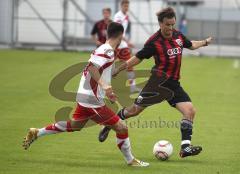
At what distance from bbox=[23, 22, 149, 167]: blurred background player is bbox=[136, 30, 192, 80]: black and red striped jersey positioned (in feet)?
3.46

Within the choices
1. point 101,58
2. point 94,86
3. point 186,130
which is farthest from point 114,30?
point 186,130

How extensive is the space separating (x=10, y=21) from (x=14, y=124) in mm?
24107

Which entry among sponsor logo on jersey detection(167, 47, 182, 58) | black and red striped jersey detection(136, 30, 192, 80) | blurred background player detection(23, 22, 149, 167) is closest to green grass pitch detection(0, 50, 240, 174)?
blurred background player detection(23, 22, 149, 167)

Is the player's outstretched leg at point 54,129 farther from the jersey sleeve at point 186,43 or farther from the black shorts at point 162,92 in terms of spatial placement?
the jersey sleeve at point 186,43

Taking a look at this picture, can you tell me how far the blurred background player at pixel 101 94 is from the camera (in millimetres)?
9055

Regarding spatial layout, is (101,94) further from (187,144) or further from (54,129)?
(187,144)

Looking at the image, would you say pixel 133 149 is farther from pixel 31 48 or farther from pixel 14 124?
pixel 31 48

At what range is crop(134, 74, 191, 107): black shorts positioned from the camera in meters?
10.3

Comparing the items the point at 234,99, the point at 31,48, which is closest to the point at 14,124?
the point at 234,99

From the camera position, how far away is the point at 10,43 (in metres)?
35.4

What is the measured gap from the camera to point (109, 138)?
11914 mm

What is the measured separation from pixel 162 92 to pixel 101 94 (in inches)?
57.4

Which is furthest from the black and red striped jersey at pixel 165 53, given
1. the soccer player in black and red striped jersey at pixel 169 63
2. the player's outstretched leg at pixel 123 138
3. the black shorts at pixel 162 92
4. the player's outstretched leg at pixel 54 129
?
the player's outstretched leg at pixel 54 129

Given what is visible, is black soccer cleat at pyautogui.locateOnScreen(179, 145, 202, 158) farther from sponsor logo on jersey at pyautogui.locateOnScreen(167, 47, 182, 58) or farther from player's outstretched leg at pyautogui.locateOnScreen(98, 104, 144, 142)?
sponsor logo on jersey at pyautogui.locateOnScreen(167, 47, 182, 58)
